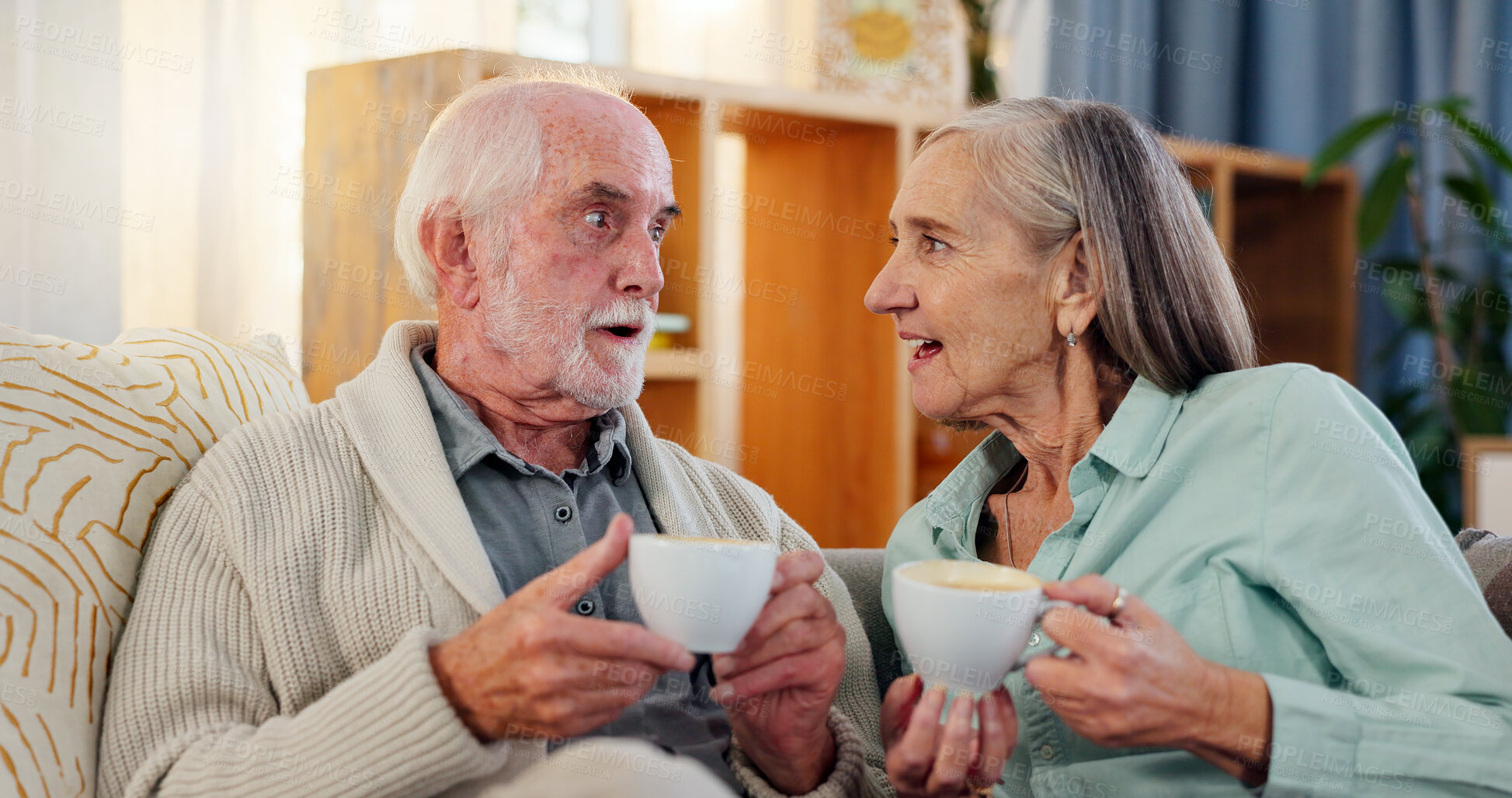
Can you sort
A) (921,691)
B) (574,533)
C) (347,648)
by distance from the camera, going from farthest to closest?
(574,533) → (347,648) → (921,691)

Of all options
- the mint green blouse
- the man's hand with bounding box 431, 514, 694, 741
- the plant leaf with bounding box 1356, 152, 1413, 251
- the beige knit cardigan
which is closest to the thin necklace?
the mint green blouse

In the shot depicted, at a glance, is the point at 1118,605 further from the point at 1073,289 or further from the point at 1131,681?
the point at 1073,289

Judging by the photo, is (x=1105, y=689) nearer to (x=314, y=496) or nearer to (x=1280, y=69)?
(x=314, y=496)

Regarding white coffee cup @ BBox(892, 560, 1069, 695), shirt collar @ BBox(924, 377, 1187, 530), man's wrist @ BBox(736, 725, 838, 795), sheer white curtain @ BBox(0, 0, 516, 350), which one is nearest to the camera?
white coffee cup @ BBox(892, 560, 1069, 695)

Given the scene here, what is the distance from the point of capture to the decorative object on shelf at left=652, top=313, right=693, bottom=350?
264 cm

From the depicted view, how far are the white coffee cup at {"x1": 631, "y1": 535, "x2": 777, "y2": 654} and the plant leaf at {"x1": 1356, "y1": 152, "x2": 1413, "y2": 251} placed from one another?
297 centimetres

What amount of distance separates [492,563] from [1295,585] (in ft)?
2.65

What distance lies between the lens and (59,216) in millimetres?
2184

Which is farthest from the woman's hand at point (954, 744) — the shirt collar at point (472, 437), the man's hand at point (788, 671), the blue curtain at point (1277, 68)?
the blue curtain at point (1277, 68)

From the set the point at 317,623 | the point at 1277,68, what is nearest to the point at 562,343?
the point at 317,623

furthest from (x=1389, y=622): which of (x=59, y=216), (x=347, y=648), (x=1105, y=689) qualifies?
(x=59, y=216)

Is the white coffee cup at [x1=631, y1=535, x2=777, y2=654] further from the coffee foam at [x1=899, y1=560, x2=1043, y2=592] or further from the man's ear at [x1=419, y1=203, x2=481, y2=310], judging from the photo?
the man's ear at [x1=419, y1=203, x2=481, y2=310]

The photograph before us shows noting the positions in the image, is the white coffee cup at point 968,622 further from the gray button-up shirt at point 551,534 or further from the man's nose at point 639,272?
the man's nose at point 639,272

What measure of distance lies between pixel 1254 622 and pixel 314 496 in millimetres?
950
